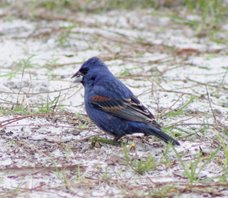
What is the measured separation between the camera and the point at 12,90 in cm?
666

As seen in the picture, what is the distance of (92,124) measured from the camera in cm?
591

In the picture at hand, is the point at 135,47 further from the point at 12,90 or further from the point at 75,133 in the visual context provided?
the point at 75,133

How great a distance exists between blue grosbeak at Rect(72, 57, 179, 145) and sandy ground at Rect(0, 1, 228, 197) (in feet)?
0.38

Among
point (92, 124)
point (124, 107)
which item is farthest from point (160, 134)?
point (92, 124)

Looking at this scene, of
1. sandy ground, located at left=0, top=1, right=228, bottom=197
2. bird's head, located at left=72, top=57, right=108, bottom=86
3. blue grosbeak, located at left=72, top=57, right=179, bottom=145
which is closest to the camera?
sandy ground, located at left=0, top=1, right=228, bottom=197

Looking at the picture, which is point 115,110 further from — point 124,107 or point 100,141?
point 100,141

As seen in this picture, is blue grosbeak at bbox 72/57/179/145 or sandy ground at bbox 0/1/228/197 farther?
blue grosbeak at bbox 72/57/179/145

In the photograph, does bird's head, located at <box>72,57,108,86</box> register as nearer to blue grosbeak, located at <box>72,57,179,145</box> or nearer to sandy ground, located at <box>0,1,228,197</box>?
blue grosbeak, located at <box>72,57,179,145</box>

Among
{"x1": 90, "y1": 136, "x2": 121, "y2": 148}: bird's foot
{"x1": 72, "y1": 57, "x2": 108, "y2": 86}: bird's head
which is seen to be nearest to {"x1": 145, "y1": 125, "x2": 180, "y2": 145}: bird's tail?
{"x1": 90, "y1": 136, "x2": 121, "y2": 148}: bird's foot

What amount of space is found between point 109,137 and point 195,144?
60 cm

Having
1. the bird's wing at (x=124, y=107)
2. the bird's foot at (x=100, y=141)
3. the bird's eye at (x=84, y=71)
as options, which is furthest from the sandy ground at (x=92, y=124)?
the bird's eye at (x=84, y=71)

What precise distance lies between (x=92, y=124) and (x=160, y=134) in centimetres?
77

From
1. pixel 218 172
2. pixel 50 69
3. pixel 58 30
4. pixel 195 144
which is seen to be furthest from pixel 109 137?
pixel 58 30

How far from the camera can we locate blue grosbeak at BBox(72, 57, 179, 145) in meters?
5.40
